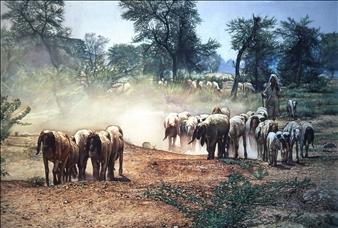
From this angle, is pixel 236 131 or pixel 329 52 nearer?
pixel 329 52

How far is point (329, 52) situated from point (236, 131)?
146 cm

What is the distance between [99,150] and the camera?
5.97 metres

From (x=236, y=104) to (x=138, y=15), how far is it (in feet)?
5.47

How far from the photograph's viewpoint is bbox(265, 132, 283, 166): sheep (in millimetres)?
5901

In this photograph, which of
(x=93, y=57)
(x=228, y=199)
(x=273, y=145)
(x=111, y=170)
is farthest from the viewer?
(x=93, y=57)

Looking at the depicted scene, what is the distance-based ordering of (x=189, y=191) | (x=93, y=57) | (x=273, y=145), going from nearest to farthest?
(x=189, y=191) < (x=273, y=145) < (x=93, y=57)

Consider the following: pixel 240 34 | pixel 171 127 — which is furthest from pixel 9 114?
pixel 240 34

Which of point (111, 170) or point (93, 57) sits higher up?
point (93, 57)

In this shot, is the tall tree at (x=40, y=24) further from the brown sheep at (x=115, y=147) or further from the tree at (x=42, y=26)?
the brown sheep at (x=115, y=147)

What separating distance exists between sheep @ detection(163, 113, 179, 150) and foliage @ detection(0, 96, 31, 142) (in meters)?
1.78

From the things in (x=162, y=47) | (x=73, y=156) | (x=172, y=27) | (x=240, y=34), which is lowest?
(x=73, y=156)

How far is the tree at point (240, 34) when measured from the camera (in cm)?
593

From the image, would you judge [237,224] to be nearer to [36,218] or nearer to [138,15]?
[36,218]

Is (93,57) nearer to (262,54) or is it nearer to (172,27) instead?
(172,27)
